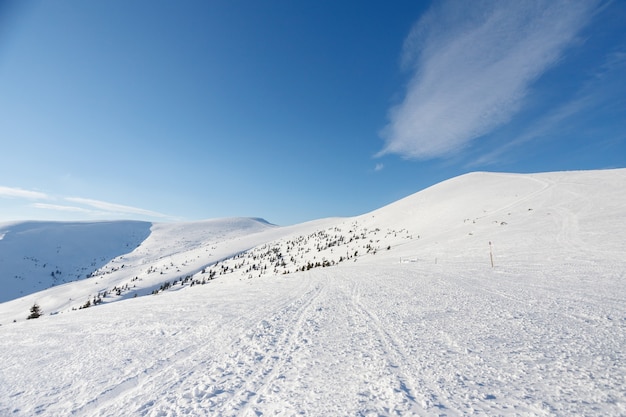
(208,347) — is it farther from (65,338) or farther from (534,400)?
(534,400)

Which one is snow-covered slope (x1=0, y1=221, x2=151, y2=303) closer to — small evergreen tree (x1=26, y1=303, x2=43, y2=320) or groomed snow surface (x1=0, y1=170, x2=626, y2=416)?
small evergreen tree (x1=26, y1=303, x2=43, y2=320)

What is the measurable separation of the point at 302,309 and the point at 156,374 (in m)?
4.05

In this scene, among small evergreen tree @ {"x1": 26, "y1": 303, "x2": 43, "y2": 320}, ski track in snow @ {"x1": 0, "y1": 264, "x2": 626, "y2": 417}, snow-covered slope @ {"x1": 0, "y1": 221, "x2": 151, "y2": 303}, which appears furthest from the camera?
snow-covered slope @ {"x1": 0, "y1": 221, "x2": 151, "y2": 303}

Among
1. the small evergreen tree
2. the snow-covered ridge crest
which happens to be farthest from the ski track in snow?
the small evergreen tree

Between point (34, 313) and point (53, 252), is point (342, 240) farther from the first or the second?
point (53, 252)

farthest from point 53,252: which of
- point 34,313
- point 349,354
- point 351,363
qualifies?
point 351,363

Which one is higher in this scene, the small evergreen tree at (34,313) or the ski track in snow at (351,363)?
the ski track in snow at (351,363)

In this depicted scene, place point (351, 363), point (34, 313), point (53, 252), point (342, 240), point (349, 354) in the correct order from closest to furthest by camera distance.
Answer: point (351, 363), point (349, 354), point (34, 313), point (342, 240), point (53, 252)

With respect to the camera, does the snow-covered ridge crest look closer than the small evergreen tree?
No

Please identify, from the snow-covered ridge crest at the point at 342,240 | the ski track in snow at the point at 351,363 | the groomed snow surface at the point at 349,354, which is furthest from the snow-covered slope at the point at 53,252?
the ski track in snow at the point at 351,363

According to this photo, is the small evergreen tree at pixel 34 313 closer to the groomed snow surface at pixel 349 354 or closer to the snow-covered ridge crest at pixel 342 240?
the snow-covered ridge crest at pixel 342 240

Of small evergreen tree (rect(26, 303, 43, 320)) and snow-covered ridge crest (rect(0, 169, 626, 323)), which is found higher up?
snow-covered ridge crest (rect(0, 169, 626, 323))

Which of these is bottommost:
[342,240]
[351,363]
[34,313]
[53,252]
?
[34,313]

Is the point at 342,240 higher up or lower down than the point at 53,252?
higher up
